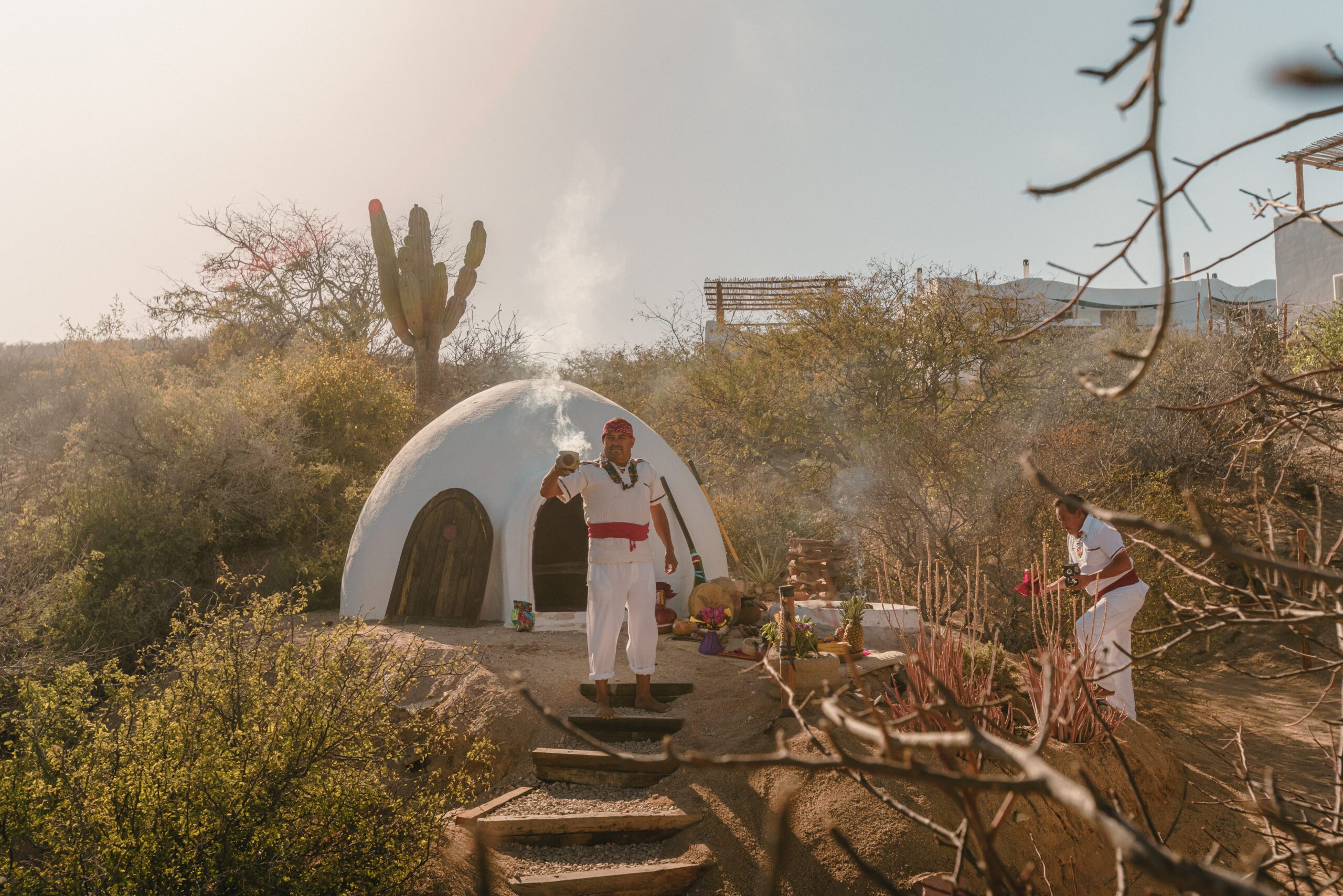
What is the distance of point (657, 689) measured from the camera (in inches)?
231

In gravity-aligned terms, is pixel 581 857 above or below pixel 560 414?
below

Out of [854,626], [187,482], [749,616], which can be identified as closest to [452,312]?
[187,482]

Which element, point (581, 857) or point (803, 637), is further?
point (803, 637)

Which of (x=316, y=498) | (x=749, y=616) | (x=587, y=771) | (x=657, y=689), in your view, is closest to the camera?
(x=587, y=771)

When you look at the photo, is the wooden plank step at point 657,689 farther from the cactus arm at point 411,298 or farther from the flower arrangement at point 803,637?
the cactus arm at point 411,298

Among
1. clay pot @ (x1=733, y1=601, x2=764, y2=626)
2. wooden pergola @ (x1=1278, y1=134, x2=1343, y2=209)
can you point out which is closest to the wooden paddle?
clay pot @ (x1=733, y1=601, x2=764, y2=626)

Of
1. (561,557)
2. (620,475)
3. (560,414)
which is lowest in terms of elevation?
(561,557)

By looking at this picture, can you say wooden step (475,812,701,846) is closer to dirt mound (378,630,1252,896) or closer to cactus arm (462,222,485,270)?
dirt mound (378,630,1252,896)

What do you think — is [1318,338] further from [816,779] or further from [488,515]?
[488,515]

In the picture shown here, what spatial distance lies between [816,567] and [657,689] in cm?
403

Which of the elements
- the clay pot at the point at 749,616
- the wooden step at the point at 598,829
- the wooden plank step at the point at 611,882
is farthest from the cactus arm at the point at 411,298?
the wooden plank step at the point at 611,882

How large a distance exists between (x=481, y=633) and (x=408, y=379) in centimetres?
1396

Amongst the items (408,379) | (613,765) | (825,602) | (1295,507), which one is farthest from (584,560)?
(408,379)

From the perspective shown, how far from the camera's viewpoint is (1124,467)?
936 centimetres
